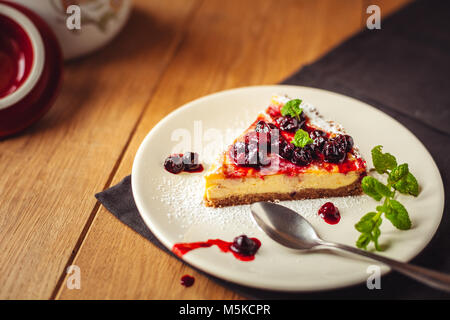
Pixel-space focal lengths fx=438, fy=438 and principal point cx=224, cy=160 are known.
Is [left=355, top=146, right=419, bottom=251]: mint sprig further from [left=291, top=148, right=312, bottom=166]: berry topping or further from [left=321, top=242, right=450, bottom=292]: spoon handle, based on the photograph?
[left=291, top=148, right=312, bottom=166]: berry topping

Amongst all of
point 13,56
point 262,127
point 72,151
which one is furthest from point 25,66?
point 262,127

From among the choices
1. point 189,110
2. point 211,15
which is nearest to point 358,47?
point 211,15

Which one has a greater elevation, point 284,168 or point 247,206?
point 284,168

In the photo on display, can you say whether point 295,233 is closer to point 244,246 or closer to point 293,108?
point 244,246

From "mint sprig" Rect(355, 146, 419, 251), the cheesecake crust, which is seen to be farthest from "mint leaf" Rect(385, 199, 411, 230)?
the cheesecake crust
